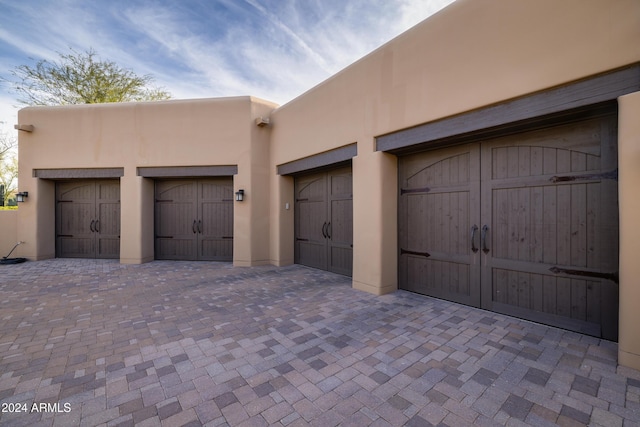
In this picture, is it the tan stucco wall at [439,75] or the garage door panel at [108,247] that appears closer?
the tan stucco wall at [439,75]

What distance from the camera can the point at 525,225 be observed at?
11.3ft

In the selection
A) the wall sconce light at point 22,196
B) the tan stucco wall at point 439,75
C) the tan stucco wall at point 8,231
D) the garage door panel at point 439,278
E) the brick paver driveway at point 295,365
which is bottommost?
the brick paver driveway at point 295,365

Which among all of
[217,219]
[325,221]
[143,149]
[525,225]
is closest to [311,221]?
[325,221]

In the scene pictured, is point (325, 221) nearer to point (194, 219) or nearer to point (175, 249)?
point (194, 219)

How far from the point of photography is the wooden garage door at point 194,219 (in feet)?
25.1

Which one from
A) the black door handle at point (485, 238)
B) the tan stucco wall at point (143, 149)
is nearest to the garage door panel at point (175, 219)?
the tan stucco wall at point (143, 149)

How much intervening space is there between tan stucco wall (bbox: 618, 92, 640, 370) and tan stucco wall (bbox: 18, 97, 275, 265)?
633 centimetres

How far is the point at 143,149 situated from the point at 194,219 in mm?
2274

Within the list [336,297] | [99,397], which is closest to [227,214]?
[336,297]

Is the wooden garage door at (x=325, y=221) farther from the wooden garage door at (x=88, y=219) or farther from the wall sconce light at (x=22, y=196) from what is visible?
the wall sconce light at (x=22, y=196)

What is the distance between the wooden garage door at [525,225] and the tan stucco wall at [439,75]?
0.63m

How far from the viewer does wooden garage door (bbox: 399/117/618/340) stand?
293 centimetres

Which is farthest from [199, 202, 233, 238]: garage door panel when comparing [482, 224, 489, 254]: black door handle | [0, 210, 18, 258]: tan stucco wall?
[482, 224, 489, 254]: black door handle

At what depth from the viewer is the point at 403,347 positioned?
2.77 m
